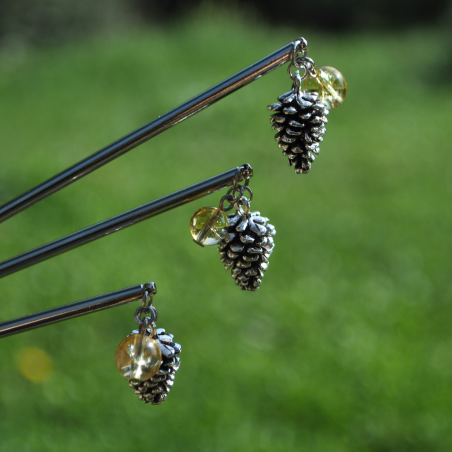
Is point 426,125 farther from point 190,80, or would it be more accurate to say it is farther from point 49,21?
point 49,21

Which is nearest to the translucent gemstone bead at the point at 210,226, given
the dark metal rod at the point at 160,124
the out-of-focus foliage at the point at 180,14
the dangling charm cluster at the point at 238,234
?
the dangling charm cluster at the point at 238,234

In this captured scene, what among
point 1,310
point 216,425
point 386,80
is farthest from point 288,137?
point 386,80

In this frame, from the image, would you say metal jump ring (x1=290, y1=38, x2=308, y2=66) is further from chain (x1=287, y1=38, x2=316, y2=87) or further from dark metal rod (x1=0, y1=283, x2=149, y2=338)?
dark metal rod (x1=0, y1=283, x2=149, y2=338)

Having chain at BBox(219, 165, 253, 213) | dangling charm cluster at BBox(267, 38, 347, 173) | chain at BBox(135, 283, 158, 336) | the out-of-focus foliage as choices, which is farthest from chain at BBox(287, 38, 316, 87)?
the out-of-focus foliage

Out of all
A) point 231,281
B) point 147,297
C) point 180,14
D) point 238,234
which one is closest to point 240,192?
point 238,234

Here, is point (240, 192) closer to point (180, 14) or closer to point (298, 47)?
point (298, 47)

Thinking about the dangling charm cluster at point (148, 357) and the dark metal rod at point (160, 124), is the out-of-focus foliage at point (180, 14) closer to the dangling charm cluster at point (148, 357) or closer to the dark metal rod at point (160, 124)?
the dark metal rod at point (160, 124)
